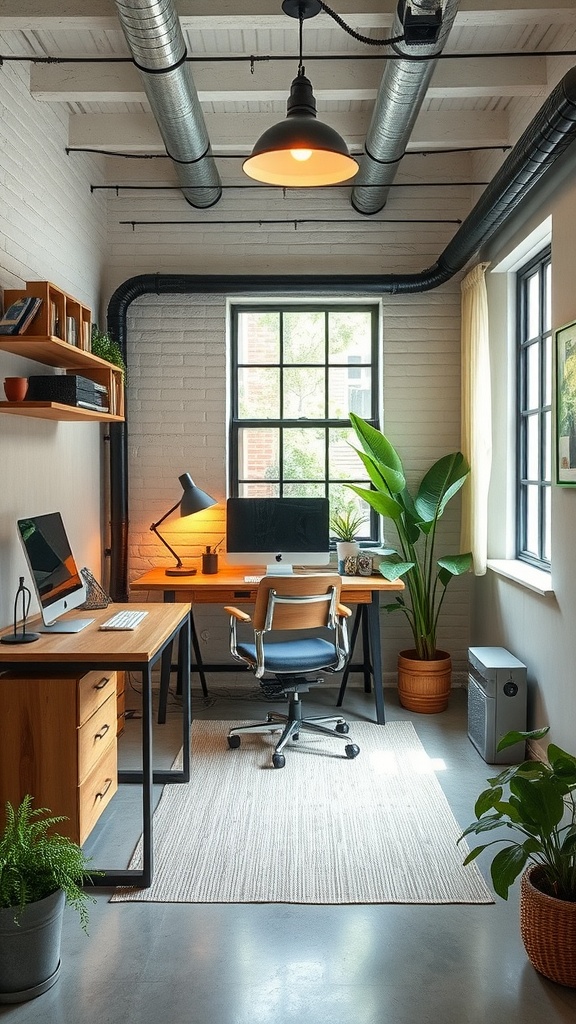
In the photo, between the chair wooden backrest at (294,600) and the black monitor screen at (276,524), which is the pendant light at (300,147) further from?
the black monitor screen at (276,524)

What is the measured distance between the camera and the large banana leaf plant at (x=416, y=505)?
4.84 m

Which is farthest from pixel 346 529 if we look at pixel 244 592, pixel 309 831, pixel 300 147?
pixel 300 147

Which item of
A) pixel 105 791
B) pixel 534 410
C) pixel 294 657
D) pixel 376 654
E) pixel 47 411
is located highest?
pixel 534 410

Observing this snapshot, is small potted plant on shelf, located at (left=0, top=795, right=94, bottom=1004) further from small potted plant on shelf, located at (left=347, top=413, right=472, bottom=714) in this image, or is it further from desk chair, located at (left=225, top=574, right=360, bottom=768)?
small potted plant on shelf, located at (left=347, top=413, right=472, bottom=714)

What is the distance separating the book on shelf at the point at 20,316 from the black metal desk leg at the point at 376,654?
2.41 m

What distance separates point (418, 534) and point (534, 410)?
3.32 ft

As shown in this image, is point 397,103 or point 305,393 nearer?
point 397,103

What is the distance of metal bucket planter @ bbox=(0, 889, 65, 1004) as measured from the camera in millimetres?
2189

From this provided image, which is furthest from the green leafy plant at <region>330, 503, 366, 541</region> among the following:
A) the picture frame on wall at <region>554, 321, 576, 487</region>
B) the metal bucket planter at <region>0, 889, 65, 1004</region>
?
the metal bucket planter at <region>0, 889, 65, 1004</region>

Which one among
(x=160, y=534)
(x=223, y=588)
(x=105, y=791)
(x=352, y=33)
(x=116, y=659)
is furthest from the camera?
(x=160, y=534)

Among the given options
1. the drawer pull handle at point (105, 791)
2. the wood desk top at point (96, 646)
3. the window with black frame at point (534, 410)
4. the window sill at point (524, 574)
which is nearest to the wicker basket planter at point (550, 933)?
the wood desk top at point (96, 646)

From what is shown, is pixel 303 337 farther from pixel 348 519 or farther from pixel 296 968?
pixel 296 968

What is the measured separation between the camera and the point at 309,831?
324cm

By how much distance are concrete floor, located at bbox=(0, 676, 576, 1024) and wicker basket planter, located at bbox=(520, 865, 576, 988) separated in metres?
0.05
